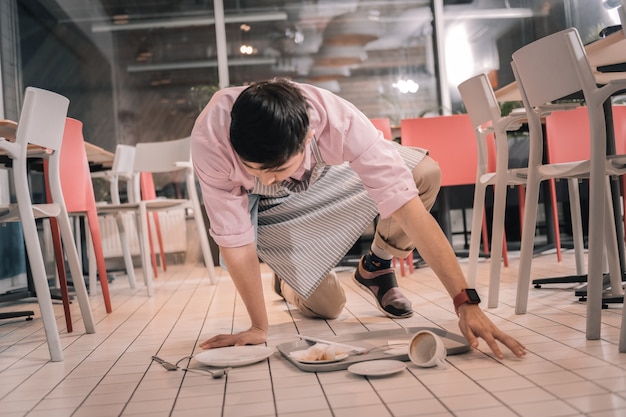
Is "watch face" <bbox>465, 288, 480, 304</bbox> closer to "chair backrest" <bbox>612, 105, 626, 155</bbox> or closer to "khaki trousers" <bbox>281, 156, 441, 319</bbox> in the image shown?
"khaki trousers" <bbox>281, 156, 441, 319</bbox>

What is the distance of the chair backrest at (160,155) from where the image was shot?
15.1ft

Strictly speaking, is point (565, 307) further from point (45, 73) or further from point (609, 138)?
point (45, 73)

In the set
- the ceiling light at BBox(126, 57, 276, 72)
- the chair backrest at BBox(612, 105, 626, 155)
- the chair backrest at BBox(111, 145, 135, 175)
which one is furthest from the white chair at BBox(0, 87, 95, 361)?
the ceiling light at BBox(126, 57, 276, 72)

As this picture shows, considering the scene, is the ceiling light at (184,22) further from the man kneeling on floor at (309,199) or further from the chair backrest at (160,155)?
the man kneeling on floor at (309,199)

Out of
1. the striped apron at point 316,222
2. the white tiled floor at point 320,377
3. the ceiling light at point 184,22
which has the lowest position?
the white tiled floor at point 320,377

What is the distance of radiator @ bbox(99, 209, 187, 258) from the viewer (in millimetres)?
5984

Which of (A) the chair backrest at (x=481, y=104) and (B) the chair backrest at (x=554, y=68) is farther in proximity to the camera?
(A) the chair backrest at (x=481, y=104)

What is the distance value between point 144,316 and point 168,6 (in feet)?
15.0

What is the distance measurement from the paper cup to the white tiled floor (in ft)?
0.07

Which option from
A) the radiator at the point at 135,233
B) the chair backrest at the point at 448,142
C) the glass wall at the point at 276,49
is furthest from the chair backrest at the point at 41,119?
the glass wall at the point at 276,49

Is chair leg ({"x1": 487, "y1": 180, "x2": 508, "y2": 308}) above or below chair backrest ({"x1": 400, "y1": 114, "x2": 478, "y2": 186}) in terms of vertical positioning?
below

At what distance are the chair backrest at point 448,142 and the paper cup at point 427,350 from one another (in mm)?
2412

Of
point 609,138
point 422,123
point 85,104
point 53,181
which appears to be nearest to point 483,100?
point 609,138

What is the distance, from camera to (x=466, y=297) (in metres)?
1.58
